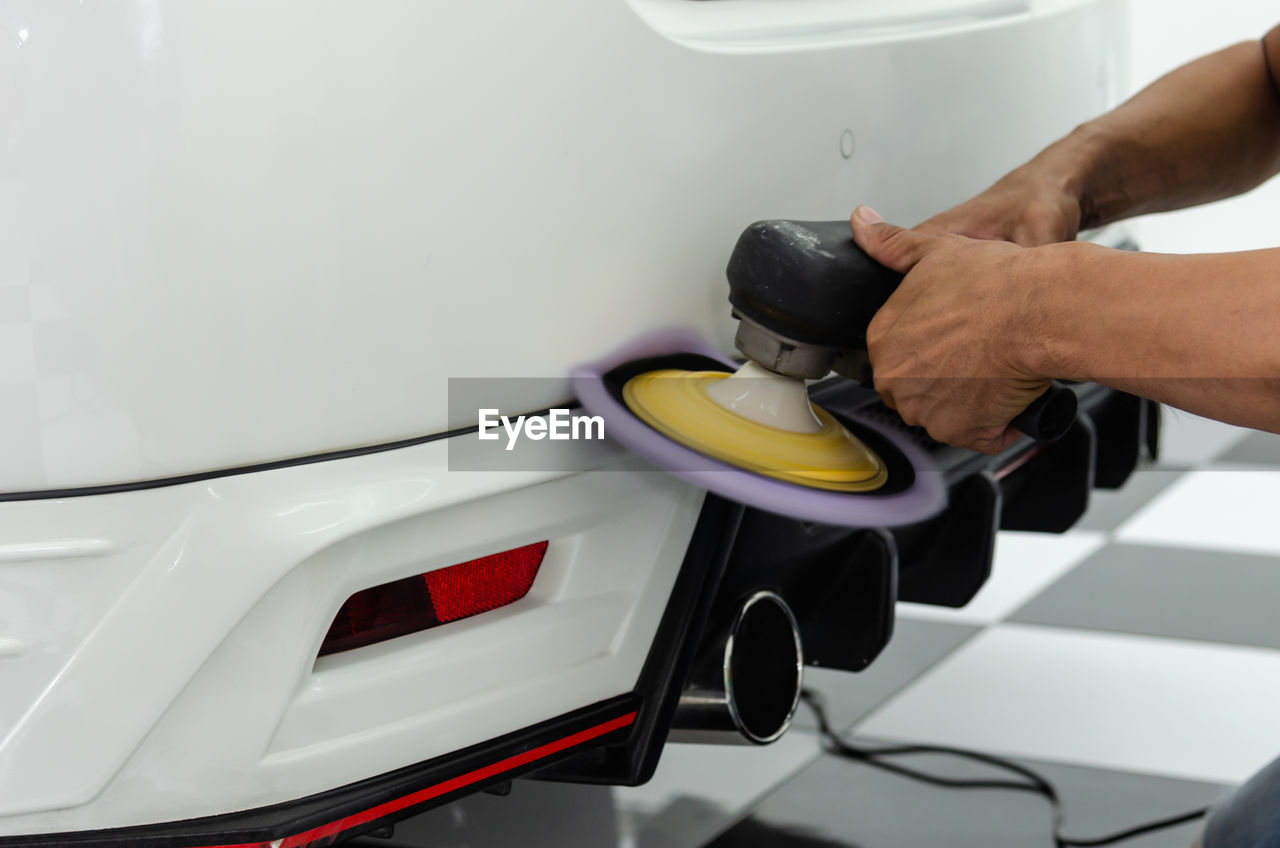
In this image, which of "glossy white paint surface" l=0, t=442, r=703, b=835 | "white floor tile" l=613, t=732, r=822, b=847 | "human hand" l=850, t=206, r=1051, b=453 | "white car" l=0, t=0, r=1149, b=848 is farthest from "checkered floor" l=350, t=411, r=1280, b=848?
"glossy white paint surface" l=0, t=442, r=703, b=835

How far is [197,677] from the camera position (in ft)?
3.00

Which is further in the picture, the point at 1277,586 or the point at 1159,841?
the point at 1277,586

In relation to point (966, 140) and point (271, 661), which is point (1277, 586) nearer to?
point (966, 140)

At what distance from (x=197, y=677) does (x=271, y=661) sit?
5cm

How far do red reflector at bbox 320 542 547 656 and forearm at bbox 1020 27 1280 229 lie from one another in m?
0.76

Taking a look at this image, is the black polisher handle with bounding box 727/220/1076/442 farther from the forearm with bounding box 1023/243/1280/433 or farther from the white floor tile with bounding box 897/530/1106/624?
the white floor tile with bounding box 897/530/1106/624

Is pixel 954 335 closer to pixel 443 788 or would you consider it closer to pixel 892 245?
pixel 892 245

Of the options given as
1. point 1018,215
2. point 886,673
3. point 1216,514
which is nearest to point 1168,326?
point 1018,215

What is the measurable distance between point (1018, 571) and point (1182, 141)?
1.49 metres

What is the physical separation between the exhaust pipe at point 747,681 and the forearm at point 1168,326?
399 mm

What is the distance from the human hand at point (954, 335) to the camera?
1.03 m

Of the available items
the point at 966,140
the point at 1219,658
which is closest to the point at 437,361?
the point at 966,140

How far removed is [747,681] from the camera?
4.11 ft

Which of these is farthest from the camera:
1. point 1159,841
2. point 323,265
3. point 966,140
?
point 1159,841
